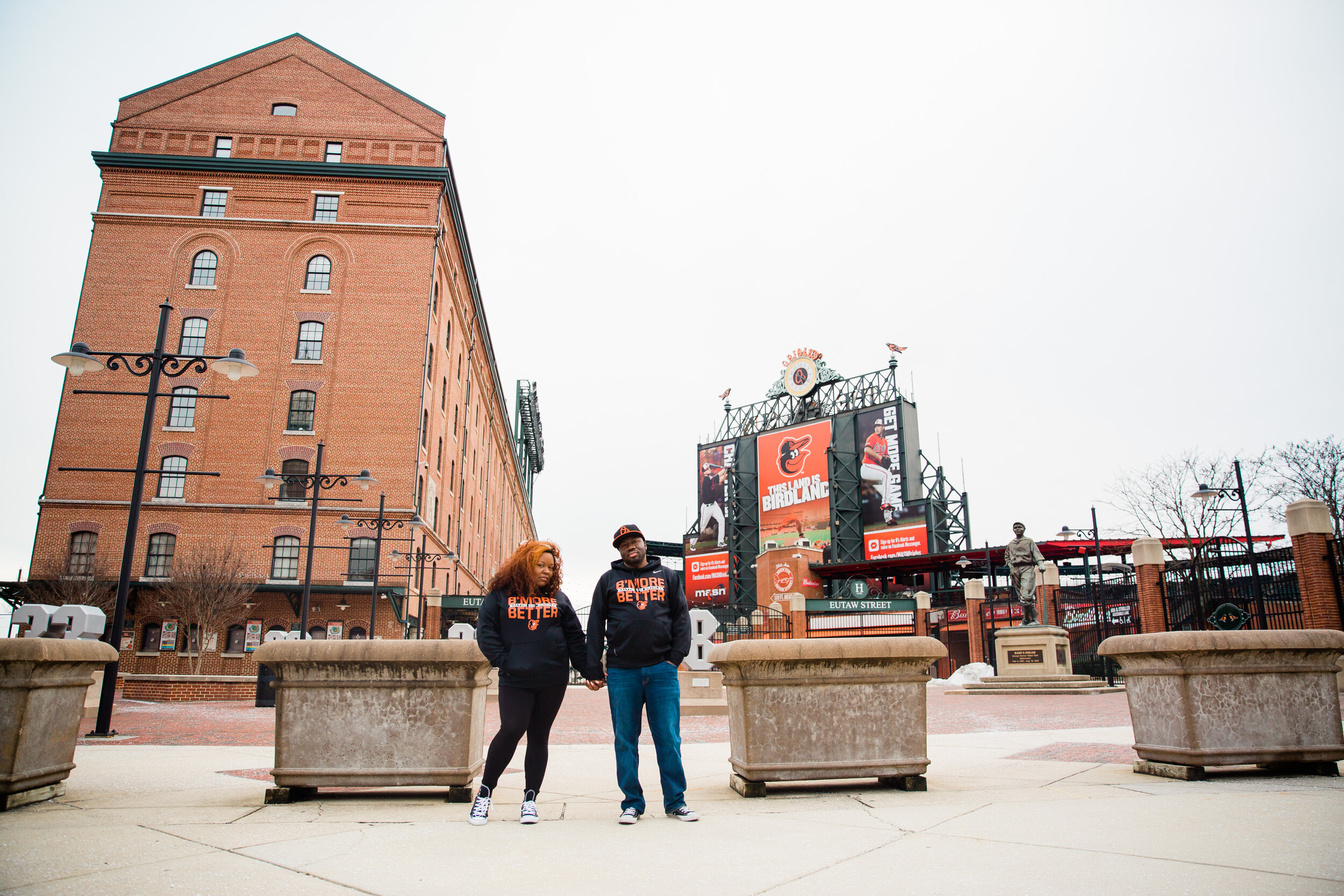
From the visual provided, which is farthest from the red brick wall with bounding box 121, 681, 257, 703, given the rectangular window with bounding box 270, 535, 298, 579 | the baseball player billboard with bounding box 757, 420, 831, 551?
the baseball player billboard with bounding box 757, 420, 831, 551

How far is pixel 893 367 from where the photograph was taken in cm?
5203

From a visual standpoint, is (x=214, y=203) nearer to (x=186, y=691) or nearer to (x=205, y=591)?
(x=205, y=591)

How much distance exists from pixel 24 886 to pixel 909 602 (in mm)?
37147

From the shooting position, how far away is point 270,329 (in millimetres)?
32281

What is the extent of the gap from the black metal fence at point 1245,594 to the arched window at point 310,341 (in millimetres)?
29826

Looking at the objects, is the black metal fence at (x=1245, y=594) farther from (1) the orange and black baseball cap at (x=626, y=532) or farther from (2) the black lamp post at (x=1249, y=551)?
(1) the orange and black baseball cap at (x=626, y=532)

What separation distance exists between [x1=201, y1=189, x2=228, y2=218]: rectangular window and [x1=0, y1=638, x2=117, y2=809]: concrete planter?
34023 mm

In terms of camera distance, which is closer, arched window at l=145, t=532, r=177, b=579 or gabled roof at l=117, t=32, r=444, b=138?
arched window at l=145, t=532, r=177, b=579

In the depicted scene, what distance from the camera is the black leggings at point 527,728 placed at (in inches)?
181

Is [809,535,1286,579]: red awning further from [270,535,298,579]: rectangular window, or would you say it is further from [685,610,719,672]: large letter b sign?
[685,610,719,672]: large letter b sign

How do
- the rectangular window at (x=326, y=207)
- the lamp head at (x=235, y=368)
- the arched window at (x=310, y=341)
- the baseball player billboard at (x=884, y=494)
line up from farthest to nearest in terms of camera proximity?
the baseball player billboard at (x=884, y=494) < the rectangular window at (x=326, y=207) < the arched window at (x=310, y=341) < the lamp head at (x=235, y=368)

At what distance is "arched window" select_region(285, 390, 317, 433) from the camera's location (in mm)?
31438

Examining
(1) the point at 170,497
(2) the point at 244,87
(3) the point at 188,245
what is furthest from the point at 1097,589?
(2) the point at 244,87

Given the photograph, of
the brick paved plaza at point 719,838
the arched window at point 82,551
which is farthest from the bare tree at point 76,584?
the brick paved plaza at point 719,838
